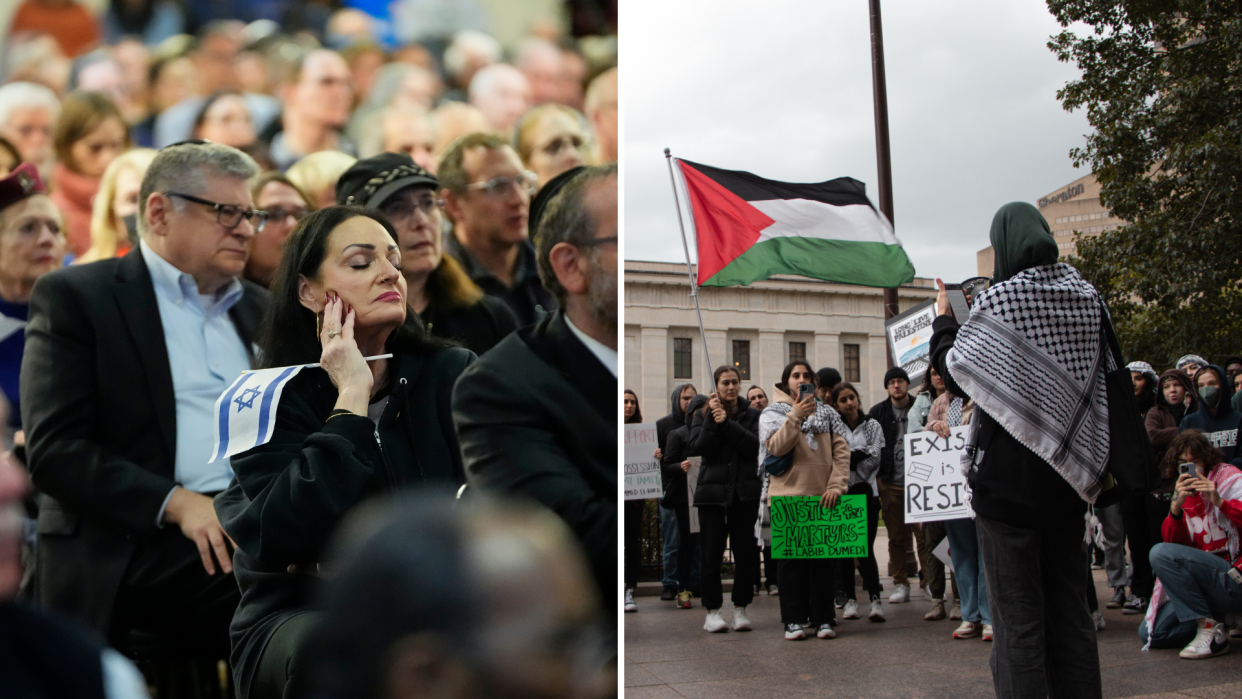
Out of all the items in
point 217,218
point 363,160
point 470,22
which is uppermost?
point 470,22

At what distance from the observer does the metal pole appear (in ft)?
30.5

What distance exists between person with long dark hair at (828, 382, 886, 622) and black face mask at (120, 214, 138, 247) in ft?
17.2

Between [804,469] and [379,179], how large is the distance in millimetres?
4677

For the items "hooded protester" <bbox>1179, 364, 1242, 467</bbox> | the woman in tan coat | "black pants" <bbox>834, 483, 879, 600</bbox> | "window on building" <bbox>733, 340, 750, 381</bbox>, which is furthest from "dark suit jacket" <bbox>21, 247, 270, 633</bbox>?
"window on building" <bbox>733, 340, 750, 381</bbox>

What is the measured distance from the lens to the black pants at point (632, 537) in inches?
307

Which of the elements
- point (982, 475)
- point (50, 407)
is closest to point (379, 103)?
point (50, 407)

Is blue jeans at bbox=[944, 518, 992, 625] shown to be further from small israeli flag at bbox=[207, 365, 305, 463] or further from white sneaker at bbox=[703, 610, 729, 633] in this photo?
small israeli flag at bbox=[207, 365, 305, 463]

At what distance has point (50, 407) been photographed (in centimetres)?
175

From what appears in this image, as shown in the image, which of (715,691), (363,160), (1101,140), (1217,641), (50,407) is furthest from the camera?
(1101,140)

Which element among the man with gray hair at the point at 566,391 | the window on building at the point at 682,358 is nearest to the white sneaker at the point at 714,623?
the man with gray hair at the point at 566,391

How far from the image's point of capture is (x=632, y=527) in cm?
779

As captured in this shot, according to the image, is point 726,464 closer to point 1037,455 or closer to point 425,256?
point 1037,455

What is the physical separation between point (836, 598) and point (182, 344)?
608cm

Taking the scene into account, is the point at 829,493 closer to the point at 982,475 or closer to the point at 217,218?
the point at 982,475
